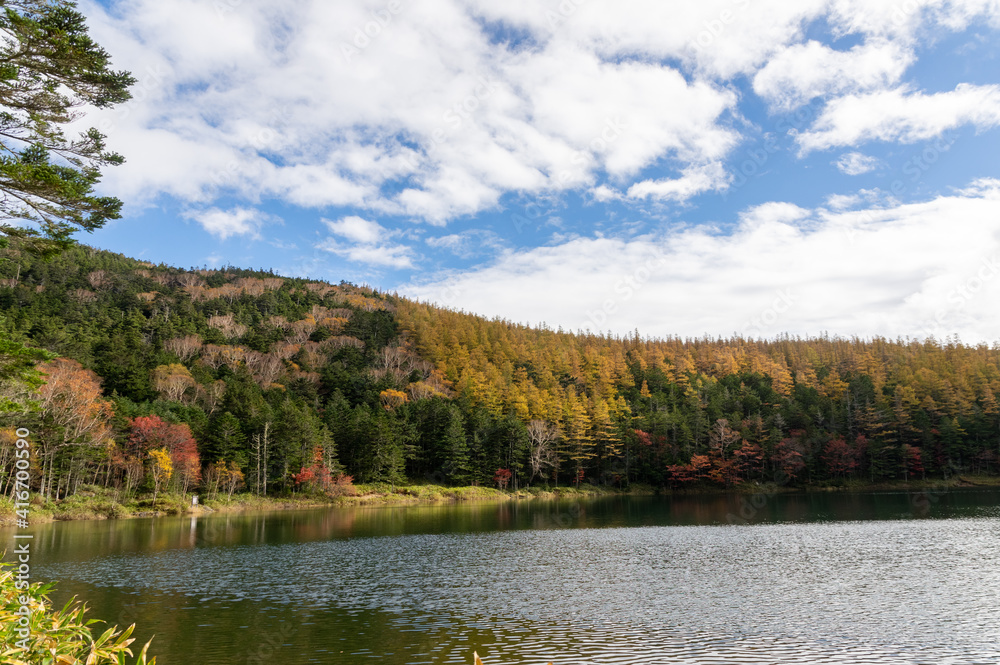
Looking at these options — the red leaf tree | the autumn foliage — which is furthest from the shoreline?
the red leaf tree

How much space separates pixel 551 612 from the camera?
18.7 m

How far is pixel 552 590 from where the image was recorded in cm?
2200

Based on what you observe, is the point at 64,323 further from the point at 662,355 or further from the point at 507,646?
the point at 662,355

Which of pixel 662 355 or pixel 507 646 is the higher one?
pixel 662 355

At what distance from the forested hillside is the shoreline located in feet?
6.53

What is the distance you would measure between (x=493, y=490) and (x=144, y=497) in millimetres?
42799

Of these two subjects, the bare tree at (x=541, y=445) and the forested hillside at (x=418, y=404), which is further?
the bare tree at (x=541, y=445)

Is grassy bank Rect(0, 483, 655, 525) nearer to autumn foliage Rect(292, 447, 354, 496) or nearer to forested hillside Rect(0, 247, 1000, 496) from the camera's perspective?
autumn foliage Rect(292, 447, 354, 496)

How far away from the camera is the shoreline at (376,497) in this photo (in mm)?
49562

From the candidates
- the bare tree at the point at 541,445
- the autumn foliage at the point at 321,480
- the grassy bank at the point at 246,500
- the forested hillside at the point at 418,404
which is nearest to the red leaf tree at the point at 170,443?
the forested hillside at the point at 418,404

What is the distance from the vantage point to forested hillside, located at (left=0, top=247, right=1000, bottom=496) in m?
59.7

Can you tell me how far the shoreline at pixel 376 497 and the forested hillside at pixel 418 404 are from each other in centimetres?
199

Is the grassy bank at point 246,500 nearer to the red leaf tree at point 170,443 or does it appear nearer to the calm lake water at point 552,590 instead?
the red leaf tree at point 170,443

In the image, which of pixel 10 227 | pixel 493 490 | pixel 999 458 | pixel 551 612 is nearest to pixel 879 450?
pixel 999 458
